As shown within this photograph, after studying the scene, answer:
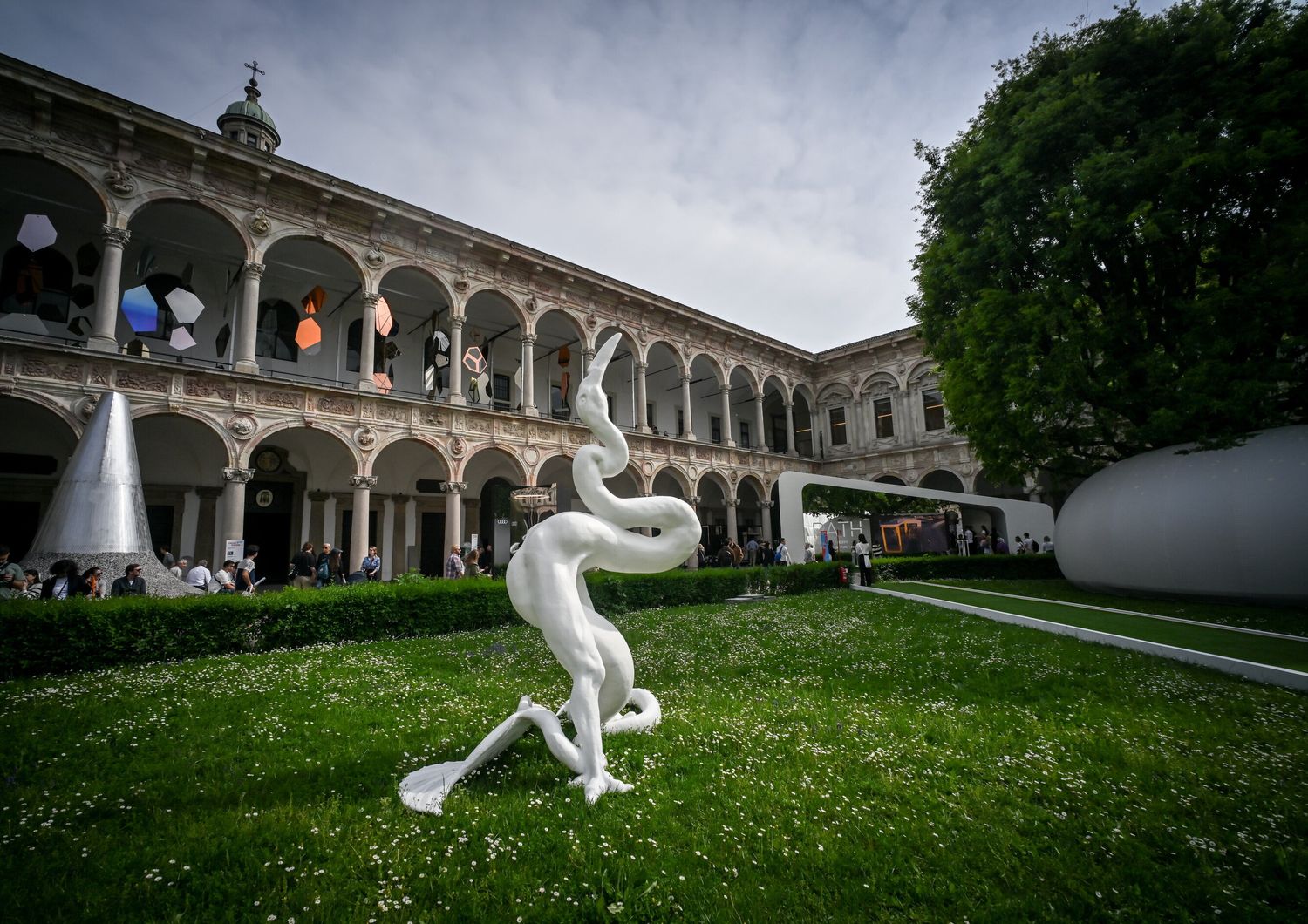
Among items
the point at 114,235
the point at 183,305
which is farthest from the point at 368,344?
the point at 114,235

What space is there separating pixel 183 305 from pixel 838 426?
2910 cm

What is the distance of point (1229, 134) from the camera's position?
948cm

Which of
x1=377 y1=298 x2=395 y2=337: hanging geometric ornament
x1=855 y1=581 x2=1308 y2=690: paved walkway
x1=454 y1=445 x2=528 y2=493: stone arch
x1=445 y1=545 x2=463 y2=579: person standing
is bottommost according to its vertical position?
x1=855 y1=581 x2=1308 y2=690: paved walkway

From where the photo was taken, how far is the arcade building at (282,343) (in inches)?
553

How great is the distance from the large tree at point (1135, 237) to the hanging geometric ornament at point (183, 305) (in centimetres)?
1816

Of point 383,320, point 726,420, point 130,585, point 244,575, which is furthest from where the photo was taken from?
point 726,420

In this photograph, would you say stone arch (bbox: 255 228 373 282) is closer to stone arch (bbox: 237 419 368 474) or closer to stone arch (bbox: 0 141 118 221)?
stone arch (bbox: 0 141 118 221)

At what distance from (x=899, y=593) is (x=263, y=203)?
66.4ft

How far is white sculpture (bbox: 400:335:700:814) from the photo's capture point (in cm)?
341

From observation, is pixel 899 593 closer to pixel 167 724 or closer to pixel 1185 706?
pixel 1185 706

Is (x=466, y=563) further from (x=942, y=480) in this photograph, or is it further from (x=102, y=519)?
(x=942, y=480)

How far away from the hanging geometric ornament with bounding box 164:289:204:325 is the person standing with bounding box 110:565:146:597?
8318 mm

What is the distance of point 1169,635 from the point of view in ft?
25.6

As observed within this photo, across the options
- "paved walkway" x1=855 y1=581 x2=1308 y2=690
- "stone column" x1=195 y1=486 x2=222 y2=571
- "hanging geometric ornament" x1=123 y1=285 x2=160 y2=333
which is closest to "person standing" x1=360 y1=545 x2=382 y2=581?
"stone column" x1=195 y1=486 x2=222 y2=571
